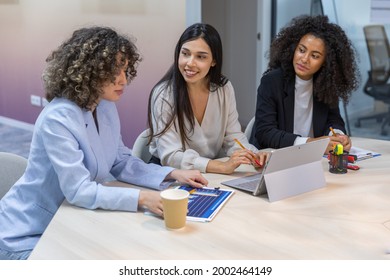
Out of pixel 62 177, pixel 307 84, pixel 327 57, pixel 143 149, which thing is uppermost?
pixel 327 57

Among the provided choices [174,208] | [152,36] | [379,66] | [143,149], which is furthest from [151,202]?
[379,66]

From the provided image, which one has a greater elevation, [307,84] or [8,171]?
[307,84]

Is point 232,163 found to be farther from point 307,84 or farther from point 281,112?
point 307,84

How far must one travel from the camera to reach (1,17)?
16.4 feet

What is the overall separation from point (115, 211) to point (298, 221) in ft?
1.70

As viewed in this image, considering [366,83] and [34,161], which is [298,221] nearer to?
[34,161]

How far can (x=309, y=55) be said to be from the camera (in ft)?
7.21

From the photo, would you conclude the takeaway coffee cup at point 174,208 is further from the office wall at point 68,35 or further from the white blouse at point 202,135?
the office wall at point 68,35

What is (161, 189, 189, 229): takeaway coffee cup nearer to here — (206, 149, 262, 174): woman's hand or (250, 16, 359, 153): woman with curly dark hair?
(206, 149, 262, 174): woman's hand

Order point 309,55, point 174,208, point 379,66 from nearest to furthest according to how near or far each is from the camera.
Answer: point 174,208 < point 309,55 < point 379,66

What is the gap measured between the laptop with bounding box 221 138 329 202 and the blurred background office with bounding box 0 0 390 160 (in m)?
2.20

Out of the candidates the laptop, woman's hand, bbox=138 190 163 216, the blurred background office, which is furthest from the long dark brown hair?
the blurred background office

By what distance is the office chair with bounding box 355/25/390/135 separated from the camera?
3.88 meters

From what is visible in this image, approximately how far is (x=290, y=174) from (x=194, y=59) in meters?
0.70
